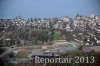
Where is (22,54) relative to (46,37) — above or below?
below

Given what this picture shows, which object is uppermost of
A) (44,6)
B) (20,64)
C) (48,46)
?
(44,6)

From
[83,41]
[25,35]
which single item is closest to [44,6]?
[25,35]

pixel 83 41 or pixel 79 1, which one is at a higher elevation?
pixel 79 1

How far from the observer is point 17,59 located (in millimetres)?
3584

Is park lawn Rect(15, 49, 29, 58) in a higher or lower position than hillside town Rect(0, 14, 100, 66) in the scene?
lower

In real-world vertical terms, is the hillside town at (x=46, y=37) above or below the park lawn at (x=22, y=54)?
above

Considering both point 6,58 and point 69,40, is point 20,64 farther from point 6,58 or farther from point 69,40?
point 69,40

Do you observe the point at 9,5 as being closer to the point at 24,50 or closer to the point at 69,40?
the point at 24,50

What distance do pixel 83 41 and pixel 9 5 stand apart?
45.9 inches

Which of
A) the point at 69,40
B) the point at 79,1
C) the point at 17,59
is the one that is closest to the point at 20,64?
the point at 17,59

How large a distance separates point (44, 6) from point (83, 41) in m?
0.73

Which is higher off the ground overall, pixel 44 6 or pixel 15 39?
pixel 44 6

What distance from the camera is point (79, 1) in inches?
141

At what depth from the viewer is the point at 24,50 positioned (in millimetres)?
3598
